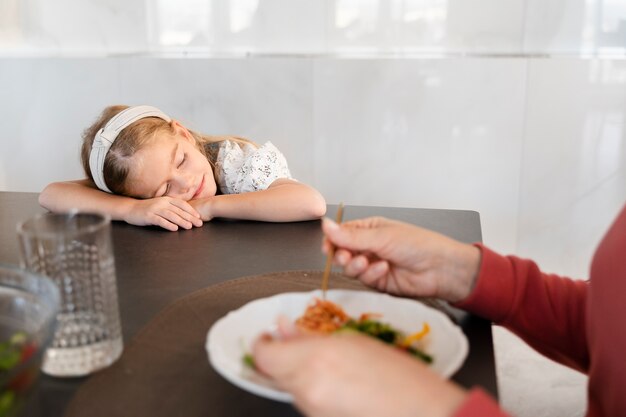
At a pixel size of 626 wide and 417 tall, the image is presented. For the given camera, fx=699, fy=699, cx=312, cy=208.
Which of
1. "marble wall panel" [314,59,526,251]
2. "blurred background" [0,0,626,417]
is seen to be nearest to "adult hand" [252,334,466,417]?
"blurred background" [0,0,626,417]

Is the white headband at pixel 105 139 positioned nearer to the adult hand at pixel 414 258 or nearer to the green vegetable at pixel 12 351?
the adult hand at pixel 414 258

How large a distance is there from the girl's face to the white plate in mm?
755

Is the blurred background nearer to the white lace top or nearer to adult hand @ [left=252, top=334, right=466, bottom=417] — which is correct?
the white lace top

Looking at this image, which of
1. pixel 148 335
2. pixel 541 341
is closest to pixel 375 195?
pixel 541 341

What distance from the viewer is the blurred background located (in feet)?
7.28

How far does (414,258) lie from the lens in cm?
89

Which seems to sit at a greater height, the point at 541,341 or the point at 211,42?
the point at 211,42

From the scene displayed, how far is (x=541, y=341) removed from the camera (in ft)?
3.04

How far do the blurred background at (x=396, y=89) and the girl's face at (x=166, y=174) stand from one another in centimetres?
84

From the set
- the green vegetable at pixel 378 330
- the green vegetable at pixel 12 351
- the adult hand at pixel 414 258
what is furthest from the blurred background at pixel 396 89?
the green vegetable at pixel 12 351

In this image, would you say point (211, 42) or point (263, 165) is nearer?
point (263, 165)

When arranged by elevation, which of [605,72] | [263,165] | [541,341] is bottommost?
[541,341]

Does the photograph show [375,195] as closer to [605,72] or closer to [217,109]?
[217,109]

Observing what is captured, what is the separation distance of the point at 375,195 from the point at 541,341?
4.99 ft
